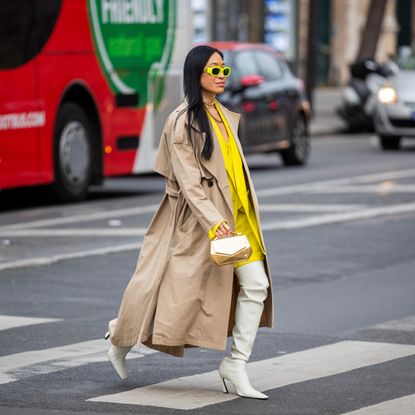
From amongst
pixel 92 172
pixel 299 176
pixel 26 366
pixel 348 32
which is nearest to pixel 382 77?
pixel 299 176

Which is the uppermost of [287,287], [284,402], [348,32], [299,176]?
[284,402]

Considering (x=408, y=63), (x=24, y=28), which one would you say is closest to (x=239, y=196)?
(x=24, y=28)

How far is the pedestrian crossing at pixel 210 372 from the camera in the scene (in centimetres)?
681

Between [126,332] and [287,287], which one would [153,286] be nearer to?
[126,332]

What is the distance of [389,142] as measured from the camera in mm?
24375

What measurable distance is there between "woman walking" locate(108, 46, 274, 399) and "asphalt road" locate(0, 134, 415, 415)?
0.90 feet

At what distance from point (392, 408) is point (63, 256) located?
5.69m

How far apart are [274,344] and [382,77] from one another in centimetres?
2077

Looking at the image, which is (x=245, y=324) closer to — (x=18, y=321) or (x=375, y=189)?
(x=18, y=321)

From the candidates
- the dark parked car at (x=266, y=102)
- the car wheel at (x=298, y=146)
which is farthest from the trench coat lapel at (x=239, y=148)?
the car wheel at (x=298, y=146)

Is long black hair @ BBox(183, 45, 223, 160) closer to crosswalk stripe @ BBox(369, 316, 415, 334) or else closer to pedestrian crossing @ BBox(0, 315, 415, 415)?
pedestrian crossing @ BBox(0, 315, 415, 415)

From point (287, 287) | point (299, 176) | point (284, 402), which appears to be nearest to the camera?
point (284, 402)

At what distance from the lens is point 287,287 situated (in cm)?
1051

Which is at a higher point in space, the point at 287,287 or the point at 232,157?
the point at 232,157
